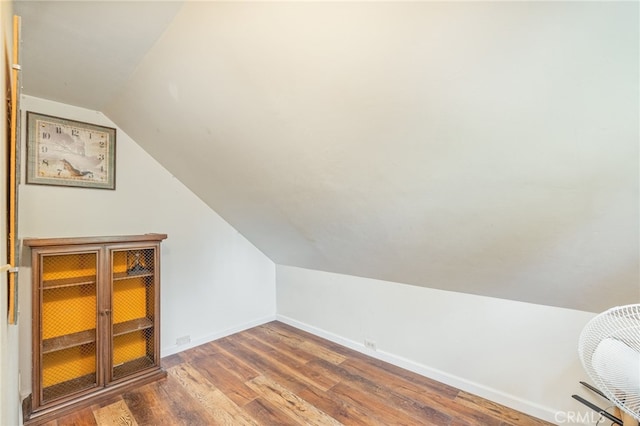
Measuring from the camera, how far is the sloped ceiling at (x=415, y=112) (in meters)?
0.98

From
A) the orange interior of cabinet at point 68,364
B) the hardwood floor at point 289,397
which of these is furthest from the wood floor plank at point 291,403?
the orange interior of cabinet at point 68,364

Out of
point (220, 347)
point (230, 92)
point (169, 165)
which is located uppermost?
point (230, 92)

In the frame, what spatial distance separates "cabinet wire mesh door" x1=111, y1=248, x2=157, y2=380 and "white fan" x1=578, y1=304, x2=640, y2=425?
2.96 metres

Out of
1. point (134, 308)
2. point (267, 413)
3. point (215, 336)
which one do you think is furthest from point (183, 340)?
point (267, 413)

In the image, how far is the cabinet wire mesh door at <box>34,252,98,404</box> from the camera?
2193 mm

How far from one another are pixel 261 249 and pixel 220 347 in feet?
3.98

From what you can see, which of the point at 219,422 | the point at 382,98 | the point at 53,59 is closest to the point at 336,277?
the point at 219,422

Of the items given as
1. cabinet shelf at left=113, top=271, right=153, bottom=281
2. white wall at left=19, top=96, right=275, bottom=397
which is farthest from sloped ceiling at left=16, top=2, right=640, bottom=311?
cabinet shelf at left=113, top=271, right=153, bottom=281

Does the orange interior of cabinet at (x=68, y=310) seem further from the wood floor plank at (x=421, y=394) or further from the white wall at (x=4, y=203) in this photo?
the wood floor plank at (x=421, y=394)

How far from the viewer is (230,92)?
165 centimetres

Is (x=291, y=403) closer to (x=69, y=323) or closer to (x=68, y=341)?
(x=68, y=341)

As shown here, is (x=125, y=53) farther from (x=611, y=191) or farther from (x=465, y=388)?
(x=465, y=388)

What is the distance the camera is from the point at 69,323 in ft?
7.63

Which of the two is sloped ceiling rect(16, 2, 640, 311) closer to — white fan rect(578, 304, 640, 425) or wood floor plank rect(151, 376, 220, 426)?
white fan rect(578, 304, 640, 425)
